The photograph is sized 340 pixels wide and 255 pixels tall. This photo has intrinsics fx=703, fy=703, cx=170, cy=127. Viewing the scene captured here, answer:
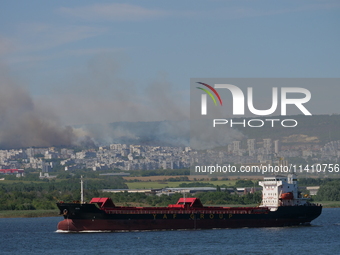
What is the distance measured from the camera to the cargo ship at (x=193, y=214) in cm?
9512

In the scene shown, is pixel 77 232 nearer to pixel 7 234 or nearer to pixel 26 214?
pixel 7 234

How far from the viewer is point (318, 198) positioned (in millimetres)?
193500

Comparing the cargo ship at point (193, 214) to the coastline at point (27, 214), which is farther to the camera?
the coastline at point (27, 214)

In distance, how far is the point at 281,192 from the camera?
349 feet

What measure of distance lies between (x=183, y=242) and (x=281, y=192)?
92.0 feet

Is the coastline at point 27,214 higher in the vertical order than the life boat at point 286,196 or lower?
lower

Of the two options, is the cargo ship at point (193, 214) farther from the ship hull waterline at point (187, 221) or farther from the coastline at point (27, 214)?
the coastline at point (27, 214)

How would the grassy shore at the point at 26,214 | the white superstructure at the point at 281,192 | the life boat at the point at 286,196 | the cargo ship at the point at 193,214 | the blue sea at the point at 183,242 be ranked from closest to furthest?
the blue sea at the point at 183,242 < the cargo ship at the point at 193,214 < the life boat at the point at 286,196 < the white superstructure at the point at 281,192 < the grassy shore at the point at 26,214

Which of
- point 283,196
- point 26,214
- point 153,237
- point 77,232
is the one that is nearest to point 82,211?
point 77,232

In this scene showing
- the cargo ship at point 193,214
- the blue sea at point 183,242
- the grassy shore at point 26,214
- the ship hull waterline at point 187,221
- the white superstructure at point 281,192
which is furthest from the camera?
the grassy shore at point 26,214

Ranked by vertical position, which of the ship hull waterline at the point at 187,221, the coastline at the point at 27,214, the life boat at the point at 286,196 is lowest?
the coastline at the point at 27,214

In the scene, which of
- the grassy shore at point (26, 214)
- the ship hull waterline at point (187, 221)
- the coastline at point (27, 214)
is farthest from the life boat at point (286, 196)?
the grassy shore at point (26, 214)

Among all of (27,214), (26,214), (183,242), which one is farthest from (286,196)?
(26,214)

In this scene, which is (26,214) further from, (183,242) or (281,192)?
(183,242)
